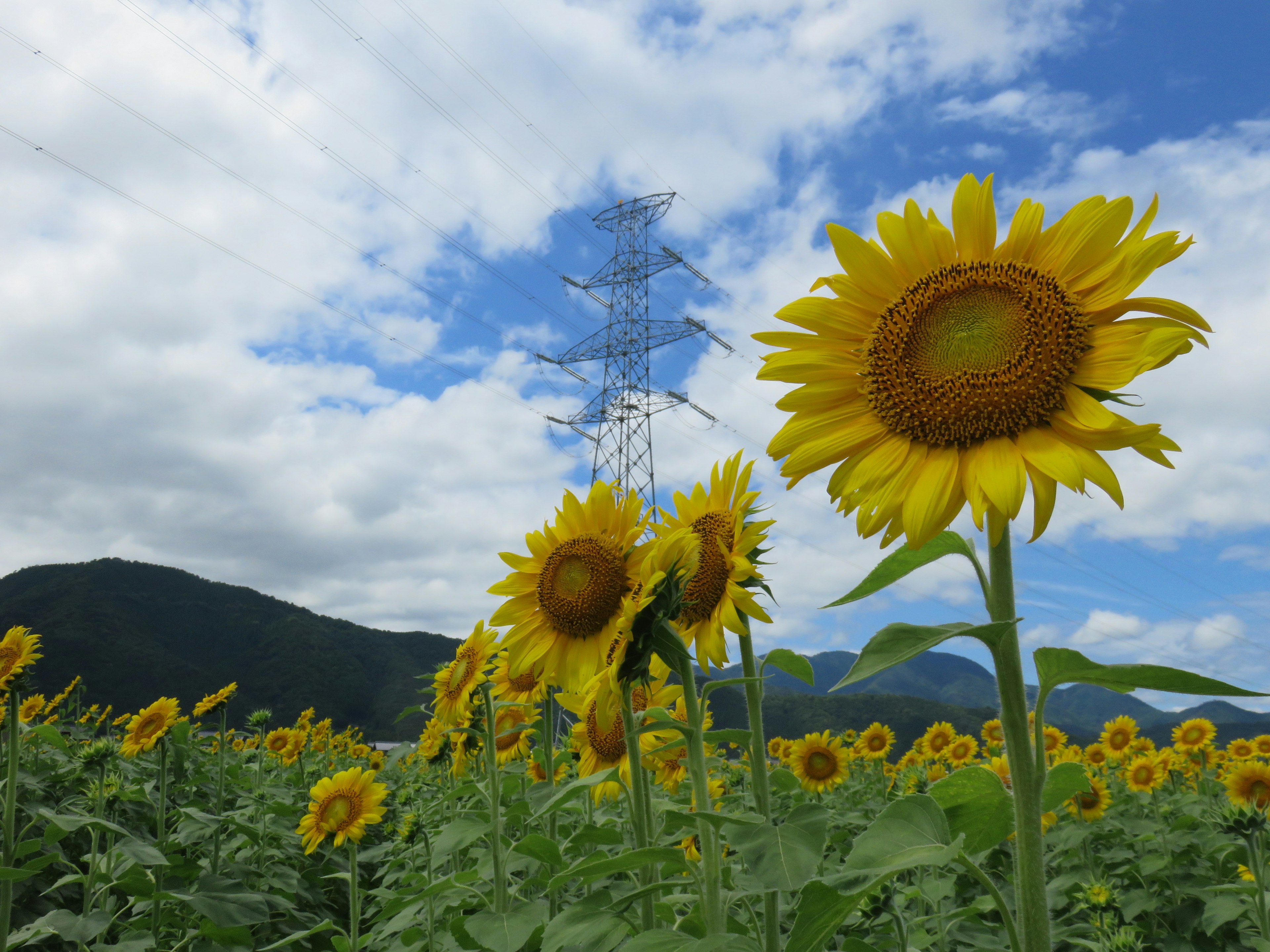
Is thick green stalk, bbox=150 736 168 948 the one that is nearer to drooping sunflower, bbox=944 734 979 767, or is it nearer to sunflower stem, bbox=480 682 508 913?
sunflower stem, bbox=480 682 508 913

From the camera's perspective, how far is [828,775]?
6.55 meters

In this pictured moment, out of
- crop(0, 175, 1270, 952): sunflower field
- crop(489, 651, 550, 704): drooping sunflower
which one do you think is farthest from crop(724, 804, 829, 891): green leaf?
crop(489, 651, 550, 704): drooping sunflower

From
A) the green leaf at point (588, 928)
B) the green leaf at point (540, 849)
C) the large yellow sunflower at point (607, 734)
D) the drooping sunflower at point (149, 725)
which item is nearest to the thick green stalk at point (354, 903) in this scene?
the large yellow sunflower at point (607, 734)

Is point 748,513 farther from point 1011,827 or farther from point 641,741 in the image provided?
point 641,741

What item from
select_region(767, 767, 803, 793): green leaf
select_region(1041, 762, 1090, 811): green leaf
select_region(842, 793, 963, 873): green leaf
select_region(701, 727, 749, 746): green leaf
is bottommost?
select_region(767, 767, 803, 793): green leaf

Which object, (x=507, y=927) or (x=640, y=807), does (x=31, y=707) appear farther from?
(x=640, y=807)

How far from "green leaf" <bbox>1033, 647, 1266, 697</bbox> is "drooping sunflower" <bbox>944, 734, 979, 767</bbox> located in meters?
6.88

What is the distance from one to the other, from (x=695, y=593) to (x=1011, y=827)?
3.23 ft

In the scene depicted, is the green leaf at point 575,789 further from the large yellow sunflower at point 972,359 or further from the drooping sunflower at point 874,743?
the drooping sunflower at point 874,743

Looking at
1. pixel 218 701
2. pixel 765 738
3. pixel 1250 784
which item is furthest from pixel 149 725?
pixel 1250 784

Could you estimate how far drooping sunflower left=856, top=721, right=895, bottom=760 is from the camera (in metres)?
9.14

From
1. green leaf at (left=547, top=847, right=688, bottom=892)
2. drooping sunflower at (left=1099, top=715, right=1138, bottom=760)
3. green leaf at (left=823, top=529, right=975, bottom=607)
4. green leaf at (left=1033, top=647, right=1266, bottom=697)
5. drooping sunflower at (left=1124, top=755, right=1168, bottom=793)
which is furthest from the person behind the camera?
drooping sunflower at (left=1099, top=715, right=1138, bottom=760)

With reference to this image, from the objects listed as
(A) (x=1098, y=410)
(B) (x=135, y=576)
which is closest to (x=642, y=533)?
(A) (x=1098, y=410)

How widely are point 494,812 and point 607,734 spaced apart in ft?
1.85
